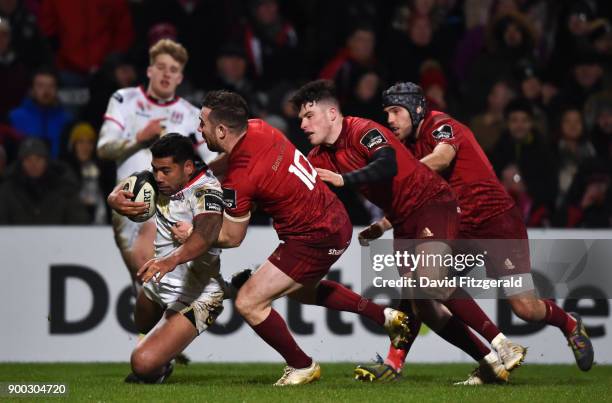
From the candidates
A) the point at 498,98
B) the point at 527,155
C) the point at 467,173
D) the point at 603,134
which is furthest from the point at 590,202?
the point at 467,173

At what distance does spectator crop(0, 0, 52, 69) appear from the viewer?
14781 mm

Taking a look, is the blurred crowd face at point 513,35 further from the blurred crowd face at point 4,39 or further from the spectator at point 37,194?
the blurred crowd face at point 4,39

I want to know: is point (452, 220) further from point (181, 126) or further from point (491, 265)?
point (181, 126)

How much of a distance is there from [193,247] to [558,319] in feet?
9.66

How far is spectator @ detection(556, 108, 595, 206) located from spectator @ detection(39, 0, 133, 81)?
17.2 ft

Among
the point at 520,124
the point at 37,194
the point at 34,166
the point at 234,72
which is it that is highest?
the point at 520,124

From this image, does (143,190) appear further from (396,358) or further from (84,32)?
(84,32)

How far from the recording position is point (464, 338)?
9.29 m

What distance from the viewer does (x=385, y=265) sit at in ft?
35.5

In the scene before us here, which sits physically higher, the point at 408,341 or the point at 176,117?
the point at 176,117

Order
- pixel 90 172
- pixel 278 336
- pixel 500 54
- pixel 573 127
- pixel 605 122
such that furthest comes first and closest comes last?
pixel 500 54, pixel 605 122, pixel 573 127, pixel 90 172, pixel 278 336

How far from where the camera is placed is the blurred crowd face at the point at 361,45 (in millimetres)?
14883

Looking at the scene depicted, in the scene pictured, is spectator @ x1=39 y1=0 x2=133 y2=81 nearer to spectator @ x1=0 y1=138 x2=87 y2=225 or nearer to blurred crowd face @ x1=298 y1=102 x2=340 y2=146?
spectator @ x1=0 y1=138 x2=87 y2=225

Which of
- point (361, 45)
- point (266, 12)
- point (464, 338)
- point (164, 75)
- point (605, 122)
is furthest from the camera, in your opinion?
point (266, 12)
